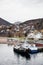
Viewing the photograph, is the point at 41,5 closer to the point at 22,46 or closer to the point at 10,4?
the point at 10,4

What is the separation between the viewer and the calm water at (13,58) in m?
4.43

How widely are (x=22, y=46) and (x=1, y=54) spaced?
0.59 meters

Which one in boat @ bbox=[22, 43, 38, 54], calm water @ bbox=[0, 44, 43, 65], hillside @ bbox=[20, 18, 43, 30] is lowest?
calm water @ bbox=[0, 44, 43, 65]

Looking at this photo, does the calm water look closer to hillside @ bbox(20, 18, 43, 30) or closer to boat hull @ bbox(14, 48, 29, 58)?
boat hull @ bbox(14, 48, 29, 58)

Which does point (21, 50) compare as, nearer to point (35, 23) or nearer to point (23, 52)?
point (23, 52)

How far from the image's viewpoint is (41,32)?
15.1 ft

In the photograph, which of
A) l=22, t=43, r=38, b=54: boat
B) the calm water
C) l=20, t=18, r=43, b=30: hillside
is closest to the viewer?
the calm water

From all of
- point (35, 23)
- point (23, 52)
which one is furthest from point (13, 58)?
point (35, 23)

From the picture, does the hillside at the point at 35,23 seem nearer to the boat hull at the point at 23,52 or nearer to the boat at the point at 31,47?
the boat at the point at 31,47

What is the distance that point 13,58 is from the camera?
4.61 metres

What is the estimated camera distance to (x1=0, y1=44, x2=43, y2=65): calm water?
14.5 feet

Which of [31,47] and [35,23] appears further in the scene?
[31,47]

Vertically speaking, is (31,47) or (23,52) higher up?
(31,47)

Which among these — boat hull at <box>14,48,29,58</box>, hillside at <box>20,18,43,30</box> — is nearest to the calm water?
boat hull at <box>14,48,29,58</box>
